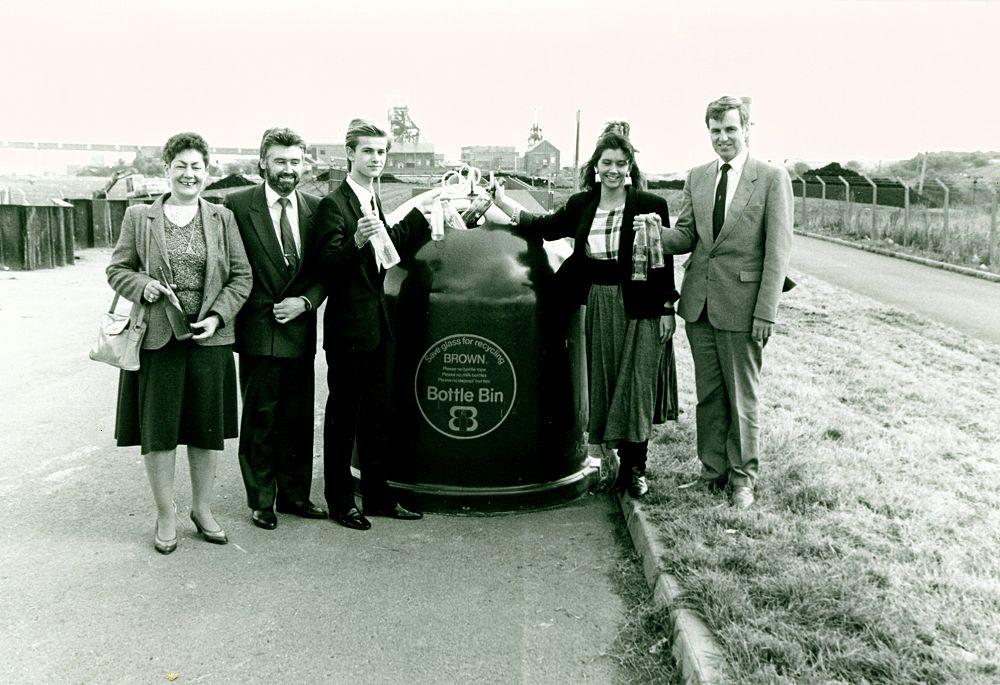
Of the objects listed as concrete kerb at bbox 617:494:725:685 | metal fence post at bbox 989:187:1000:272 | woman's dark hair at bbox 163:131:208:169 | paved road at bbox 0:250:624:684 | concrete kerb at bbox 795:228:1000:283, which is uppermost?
woman's dark hair at bbox 163:131:208:169

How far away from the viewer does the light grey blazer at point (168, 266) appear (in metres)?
4.51

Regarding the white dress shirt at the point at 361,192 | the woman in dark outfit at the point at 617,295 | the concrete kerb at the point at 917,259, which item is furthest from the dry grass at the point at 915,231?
the white dress shirt at the point at 361,192

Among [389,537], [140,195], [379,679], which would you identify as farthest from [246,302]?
[140,195]

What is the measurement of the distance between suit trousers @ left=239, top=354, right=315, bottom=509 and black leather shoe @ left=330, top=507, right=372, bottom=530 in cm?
31

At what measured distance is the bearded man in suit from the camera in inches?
196

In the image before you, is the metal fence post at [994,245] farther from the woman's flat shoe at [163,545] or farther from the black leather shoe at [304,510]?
the woman's flat shoe at [163,545]

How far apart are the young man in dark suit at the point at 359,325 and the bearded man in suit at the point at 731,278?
1534mm

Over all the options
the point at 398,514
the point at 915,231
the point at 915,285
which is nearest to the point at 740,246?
the point at 398,514

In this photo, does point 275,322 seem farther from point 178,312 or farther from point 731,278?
point 731,278

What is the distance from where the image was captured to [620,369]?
17.5 feet

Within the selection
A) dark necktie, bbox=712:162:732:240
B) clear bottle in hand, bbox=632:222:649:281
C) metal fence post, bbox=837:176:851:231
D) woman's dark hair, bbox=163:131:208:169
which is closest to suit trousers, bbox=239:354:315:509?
woman's dark hair, bbox=163:131:208:169

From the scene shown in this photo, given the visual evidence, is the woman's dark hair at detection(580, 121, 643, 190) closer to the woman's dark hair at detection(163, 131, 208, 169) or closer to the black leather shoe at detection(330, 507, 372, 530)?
the woman's dark hair at detection(163, 131, 208, 169)

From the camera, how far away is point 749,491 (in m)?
5.15

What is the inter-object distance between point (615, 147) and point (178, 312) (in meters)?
2.41
